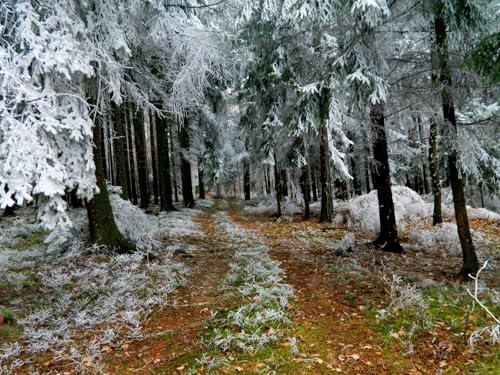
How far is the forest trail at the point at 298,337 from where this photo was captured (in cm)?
383

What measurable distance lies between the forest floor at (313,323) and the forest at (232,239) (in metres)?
0.03

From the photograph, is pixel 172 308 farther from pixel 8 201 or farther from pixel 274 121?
pixel 274 121

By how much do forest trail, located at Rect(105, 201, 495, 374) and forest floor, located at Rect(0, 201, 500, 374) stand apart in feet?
0.04

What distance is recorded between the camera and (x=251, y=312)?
16.0 feet

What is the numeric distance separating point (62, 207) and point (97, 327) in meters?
1.64

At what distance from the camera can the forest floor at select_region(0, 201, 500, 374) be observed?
387cm

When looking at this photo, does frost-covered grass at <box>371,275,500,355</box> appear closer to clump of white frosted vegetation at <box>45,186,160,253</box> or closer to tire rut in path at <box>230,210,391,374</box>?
tire rut in path at <box>230,210,391,374</box>

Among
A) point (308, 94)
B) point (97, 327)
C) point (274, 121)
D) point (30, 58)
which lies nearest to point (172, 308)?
point (97, 327)

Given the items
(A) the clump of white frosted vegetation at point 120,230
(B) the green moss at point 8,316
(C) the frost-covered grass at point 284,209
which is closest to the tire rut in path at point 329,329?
(A) the clump of white frosted vegetation at point 120,230

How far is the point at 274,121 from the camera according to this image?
13.6m

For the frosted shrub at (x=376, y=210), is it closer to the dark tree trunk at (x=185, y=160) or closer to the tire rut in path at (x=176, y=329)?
the tire rut in path at (x=176, y=329)

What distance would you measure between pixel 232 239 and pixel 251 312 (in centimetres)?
612

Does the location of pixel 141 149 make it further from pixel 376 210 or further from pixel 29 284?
pixel 29 284

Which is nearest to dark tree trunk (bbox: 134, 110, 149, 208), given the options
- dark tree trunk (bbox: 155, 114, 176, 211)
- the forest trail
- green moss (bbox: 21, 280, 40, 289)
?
dark tree trunk (bbox: 155, 114, 176, 211)
